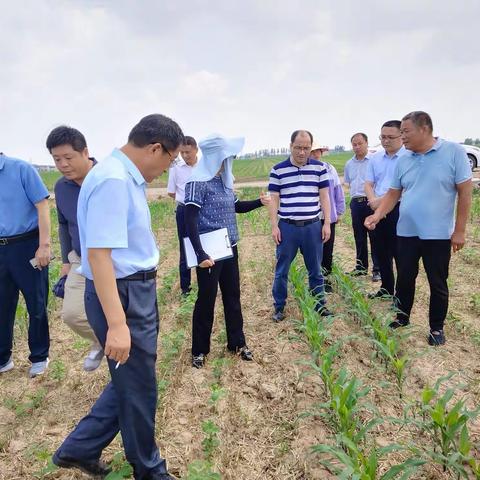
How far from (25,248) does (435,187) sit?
10.7ft

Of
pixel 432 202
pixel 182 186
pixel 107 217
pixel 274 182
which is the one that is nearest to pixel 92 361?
pixel 107 217

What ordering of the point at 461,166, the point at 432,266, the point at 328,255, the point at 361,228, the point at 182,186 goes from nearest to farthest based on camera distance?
the point at 461,166, the point at 432,266, the point at 182,186, the point at 328,255, the point at 361,228

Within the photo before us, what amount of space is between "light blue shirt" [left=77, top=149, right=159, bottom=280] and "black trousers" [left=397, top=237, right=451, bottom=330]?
2.59 m

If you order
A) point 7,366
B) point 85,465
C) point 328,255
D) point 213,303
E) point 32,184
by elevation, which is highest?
point 32,184

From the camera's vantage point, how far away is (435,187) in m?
3.39

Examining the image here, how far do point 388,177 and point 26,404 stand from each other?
13.1 ft

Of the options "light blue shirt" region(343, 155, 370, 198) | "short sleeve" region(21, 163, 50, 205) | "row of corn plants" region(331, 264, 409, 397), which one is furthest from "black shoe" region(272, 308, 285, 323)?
"short sleeve" region(21, 163, 50, 205)

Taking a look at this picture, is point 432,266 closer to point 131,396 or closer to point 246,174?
point 131,396

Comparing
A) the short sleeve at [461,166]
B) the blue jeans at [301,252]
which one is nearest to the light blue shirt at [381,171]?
the blue jeans at [301,252]

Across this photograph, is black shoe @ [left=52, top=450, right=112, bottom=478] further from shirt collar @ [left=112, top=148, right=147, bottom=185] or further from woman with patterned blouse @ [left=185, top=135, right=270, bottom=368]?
shirt collar @ [left=112, top=148, right=147, bottom=185]

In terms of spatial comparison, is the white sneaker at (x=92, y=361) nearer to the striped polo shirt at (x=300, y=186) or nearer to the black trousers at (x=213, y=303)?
the black trousers at (x=213, y=303)

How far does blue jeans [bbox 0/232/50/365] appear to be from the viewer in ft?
10.2

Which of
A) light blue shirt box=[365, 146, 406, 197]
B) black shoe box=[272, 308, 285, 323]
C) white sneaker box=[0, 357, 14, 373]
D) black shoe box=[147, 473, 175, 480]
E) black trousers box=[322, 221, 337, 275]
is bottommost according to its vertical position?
black shoe box=[272, 308, 285, 323]

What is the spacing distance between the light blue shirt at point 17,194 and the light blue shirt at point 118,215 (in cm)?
161
